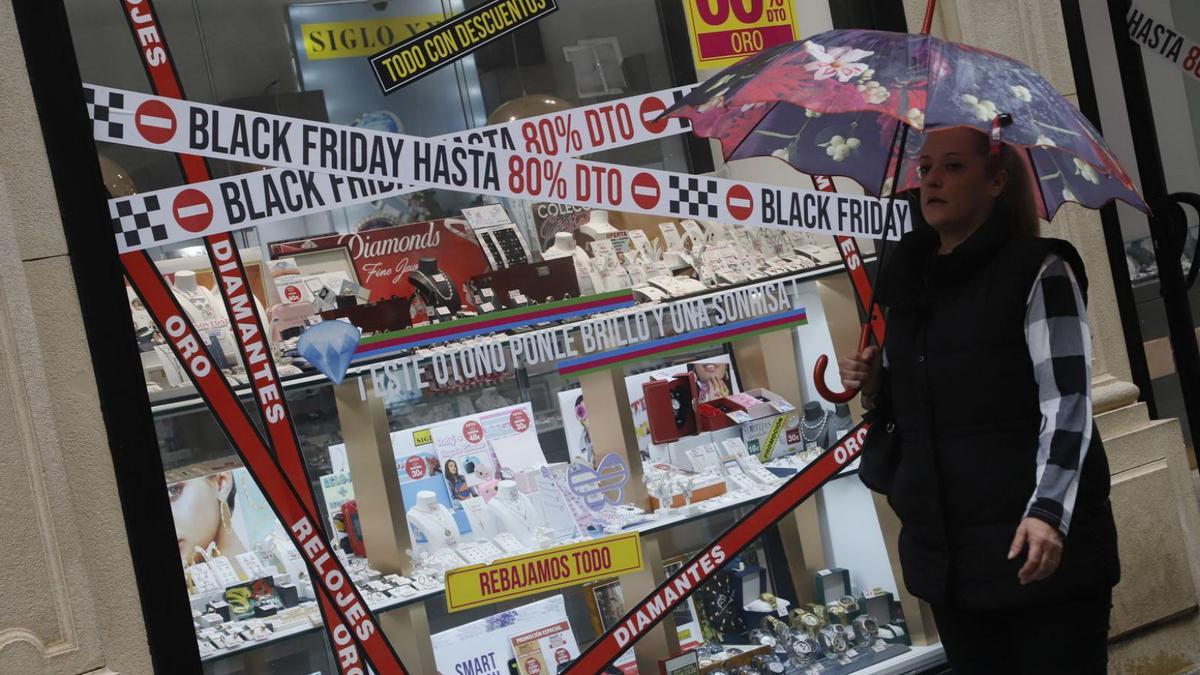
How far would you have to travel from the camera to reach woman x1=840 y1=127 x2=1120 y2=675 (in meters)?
2.19

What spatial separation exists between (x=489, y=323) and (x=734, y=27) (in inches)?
51.8

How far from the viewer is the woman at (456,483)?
3.48 meters

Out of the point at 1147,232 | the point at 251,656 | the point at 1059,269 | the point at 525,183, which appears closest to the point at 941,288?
the point at 1059,269

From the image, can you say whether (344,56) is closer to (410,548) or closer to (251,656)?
(410,548)

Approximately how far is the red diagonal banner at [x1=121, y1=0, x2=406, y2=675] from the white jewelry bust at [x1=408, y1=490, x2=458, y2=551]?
294 mm

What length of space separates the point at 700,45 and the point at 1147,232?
441 cm

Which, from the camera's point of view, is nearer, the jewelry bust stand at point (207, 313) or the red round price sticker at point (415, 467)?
the jewelry bust stand at point (207, 313)

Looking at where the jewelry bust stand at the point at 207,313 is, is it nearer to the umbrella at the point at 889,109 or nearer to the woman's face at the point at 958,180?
the umbrella at the point at 889,109

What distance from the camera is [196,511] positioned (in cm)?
305

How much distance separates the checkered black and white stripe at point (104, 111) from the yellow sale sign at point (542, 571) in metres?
1.48

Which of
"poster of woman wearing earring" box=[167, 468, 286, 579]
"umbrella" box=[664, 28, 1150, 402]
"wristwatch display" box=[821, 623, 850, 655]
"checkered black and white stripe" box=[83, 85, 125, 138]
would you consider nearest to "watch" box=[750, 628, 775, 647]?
"wristwatch display" box=[821, 623, 850, 655]

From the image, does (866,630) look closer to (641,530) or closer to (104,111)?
(641,530)

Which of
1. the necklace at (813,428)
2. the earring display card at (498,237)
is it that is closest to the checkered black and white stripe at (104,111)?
the earring display card at (498,237)

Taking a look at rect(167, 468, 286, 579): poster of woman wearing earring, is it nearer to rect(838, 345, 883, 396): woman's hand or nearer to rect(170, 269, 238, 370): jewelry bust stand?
rect(170, 269, 238, 370): jewelry bust stand
